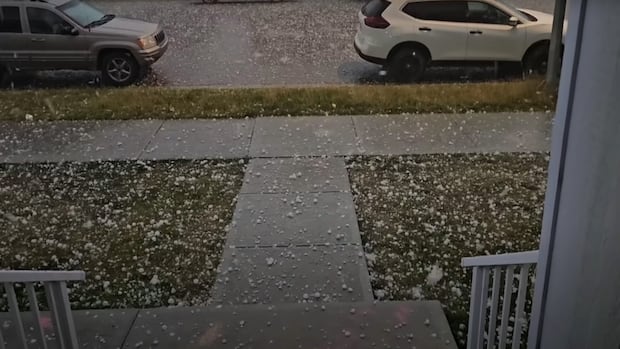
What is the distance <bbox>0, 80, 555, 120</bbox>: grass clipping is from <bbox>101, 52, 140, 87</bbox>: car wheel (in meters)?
0.99

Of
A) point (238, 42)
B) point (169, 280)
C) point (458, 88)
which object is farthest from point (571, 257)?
point (238, 42)

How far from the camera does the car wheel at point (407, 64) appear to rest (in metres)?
10.1

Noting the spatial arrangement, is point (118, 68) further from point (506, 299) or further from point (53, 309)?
point (506, 299)

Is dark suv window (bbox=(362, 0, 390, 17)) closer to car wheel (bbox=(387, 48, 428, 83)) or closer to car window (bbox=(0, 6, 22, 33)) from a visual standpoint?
car wheel (bbox=(387, 48, 428, 83))

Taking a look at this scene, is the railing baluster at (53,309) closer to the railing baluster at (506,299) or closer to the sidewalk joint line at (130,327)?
the sidewalk joint line at (130,327)

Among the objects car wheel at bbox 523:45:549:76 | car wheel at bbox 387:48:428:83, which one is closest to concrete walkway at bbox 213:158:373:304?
car wheel at bbox 387:48:428:83

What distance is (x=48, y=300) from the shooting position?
8.82 ft

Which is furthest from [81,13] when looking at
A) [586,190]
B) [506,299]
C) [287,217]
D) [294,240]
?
[586,190]

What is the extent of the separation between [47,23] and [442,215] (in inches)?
291

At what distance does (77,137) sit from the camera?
7.21 m

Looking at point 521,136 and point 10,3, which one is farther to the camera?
point 10,3

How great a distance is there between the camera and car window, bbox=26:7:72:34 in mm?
9766

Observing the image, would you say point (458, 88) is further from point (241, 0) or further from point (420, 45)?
point (241, 0)

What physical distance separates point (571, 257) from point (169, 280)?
329cm
